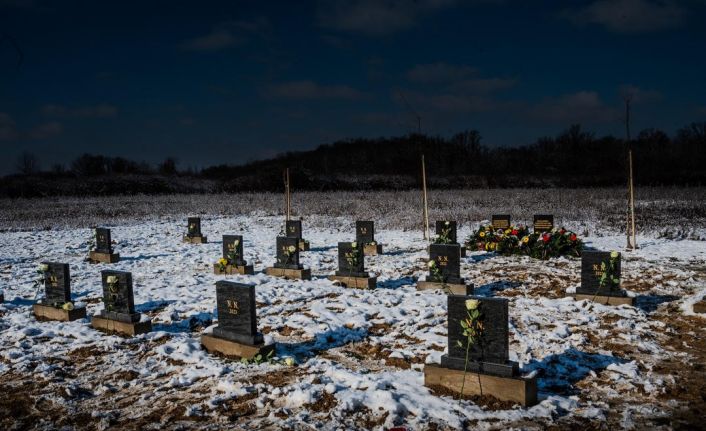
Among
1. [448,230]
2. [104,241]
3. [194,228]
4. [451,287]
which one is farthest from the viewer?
[194,228]

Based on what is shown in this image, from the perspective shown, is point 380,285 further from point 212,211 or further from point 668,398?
point 212,211

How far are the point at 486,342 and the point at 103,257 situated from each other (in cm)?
1131

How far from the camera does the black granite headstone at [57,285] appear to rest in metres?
7.81

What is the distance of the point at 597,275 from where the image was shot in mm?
8266

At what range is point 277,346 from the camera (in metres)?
6.28

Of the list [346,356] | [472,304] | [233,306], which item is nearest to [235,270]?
[233,306]

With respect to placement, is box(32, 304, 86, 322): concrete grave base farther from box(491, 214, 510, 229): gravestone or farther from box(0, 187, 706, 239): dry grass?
box(0, 187, 706, 239): dry grass

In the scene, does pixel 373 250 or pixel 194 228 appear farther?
pixel 194 228

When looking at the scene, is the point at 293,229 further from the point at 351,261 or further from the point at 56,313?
the point at 56,313

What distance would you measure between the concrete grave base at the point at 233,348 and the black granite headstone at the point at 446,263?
170 inches

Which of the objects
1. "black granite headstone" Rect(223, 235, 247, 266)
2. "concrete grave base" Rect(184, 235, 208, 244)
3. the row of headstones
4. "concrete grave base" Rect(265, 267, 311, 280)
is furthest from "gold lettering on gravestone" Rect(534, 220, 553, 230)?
"concrete grave base" Rect(184, 235, 208, 244)

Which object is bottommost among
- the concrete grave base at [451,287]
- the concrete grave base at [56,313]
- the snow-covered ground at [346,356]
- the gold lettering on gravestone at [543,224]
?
the snow-covered ground at [346,356]

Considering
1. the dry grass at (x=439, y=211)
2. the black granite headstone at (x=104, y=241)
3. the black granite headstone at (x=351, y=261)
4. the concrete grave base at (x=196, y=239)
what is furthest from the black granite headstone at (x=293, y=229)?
the black granite headstone at (x=351, y=261)

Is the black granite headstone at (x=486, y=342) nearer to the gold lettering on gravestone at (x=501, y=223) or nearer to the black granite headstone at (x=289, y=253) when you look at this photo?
the black granite headstone at (x=289, y=253)
